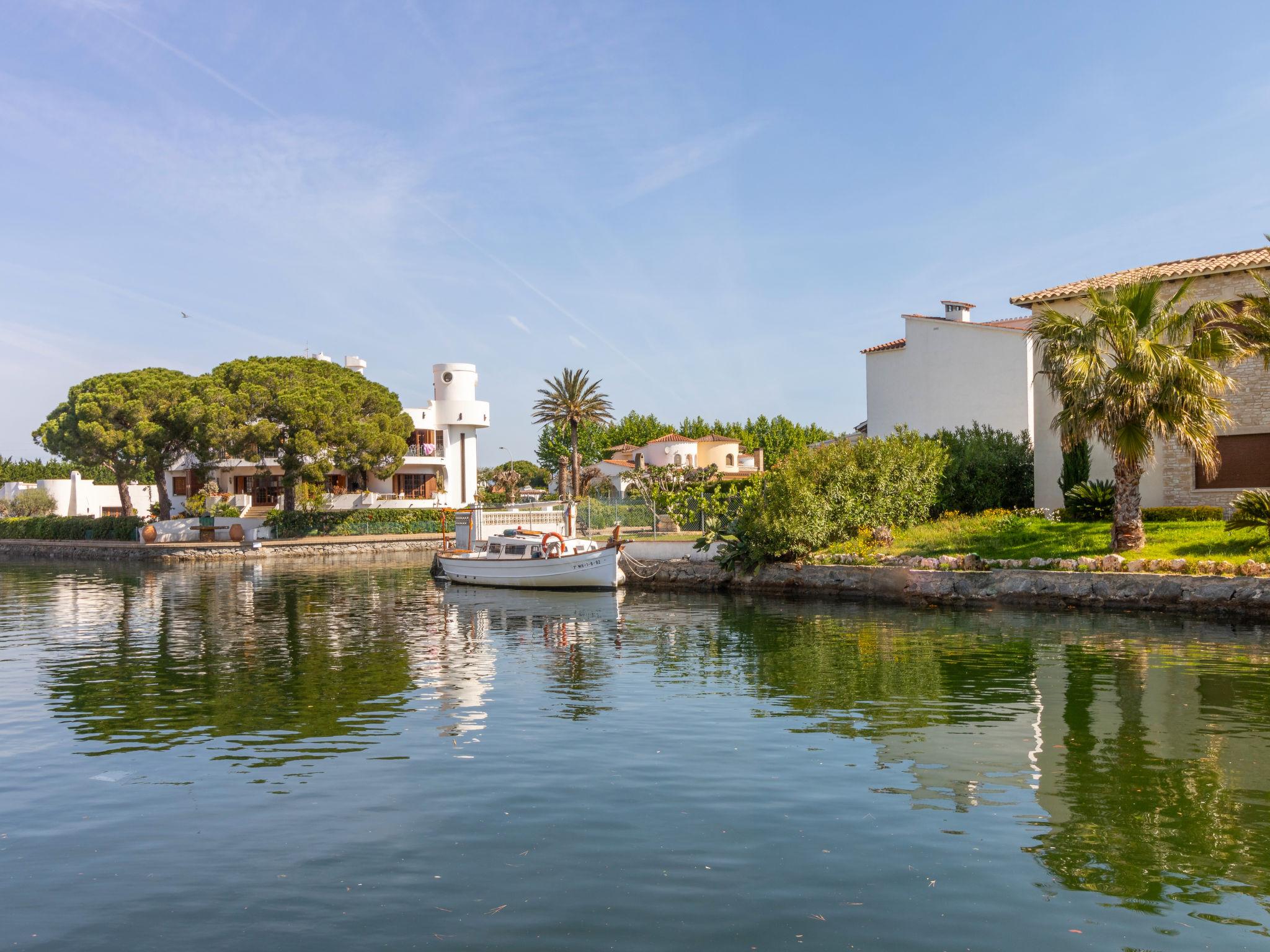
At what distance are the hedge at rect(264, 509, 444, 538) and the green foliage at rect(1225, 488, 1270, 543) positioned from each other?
55486 mm

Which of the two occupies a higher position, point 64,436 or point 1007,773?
point 64,436

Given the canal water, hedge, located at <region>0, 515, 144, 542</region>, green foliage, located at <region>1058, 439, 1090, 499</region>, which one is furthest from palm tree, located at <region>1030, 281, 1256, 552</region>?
hedge, located at <region>0, 515, 144, 542</region>

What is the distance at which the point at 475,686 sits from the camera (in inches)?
698

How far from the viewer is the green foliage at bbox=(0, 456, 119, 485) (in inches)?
4149

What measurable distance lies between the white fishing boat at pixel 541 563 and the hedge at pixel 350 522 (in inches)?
1240

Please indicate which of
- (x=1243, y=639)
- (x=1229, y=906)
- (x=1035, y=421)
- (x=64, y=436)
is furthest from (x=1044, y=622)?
(x=64, y=436)

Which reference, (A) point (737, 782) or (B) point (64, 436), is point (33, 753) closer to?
(A) point (737, 782)

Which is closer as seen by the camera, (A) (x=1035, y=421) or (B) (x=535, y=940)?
(B) (x=535, y=940)

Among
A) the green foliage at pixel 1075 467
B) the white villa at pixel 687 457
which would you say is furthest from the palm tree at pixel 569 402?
the green foliage at pixel 1075 467

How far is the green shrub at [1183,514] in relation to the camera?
98.7 ft

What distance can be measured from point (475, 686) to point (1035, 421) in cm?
2666

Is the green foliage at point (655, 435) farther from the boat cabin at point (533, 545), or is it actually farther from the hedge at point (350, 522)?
the boat cabin at point (533, 545)

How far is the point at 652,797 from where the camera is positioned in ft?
34.2

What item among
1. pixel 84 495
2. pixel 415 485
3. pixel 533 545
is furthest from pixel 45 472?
pixel 533 545
